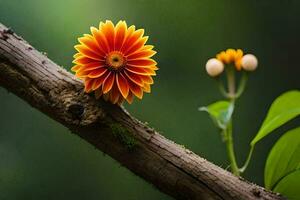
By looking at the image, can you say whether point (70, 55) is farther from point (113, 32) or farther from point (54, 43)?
point (113, 32)

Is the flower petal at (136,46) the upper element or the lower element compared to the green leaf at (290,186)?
upper

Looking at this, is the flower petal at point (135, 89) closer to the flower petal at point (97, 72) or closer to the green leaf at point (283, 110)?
the flower petal at point (97, 72)

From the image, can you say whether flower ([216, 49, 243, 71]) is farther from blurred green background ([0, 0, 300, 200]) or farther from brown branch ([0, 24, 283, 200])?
brown branch ([0, 24, 283, 200])

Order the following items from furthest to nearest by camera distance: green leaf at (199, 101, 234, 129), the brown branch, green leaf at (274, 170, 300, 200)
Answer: green leaf at (199, 101, 234, 129) → green leaf at (274, 170, 300, 200) → the brown branch

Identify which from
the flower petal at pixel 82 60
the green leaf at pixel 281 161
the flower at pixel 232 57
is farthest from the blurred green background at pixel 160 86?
the flower petal at pixel 82 60

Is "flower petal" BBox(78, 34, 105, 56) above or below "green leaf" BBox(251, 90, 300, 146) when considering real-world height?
below

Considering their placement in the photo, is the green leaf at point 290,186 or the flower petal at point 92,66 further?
the green leaf at point 290,186

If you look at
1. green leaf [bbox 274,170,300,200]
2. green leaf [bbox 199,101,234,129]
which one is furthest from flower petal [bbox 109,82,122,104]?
green leaf [bbox 274,170,300,200]

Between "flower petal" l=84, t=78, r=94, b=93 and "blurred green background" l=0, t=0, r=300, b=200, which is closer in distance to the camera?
"flower petal" l=84, t=78, r=94, b=93

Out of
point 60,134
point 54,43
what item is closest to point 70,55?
point 54,43
